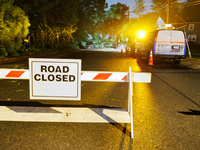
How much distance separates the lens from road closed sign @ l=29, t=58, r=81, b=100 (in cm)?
435

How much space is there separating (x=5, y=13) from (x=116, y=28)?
84.5 metres

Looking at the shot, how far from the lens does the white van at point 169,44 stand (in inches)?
660

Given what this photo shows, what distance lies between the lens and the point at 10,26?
16.3m

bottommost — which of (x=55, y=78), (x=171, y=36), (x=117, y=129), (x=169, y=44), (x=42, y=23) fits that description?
(x=117, y=129)

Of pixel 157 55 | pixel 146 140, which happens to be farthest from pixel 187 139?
pixel 157 55

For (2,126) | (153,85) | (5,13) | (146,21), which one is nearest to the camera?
(2,126)

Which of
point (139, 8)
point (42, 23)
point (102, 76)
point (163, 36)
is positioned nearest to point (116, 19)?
point (139, 8)

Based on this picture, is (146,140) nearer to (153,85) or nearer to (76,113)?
(76,113)

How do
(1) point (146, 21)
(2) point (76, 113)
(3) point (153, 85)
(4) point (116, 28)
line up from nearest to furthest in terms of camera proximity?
(2) point (76, 113)
(3) point (153, 85)
(1) point (146, 21)
(4) point (116, 28)

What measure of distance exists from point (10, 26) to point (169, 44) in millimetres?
11301

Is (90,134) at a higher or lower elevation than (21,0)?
lower

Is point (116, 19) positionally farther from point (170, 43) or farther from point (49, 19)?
point (170, 43)

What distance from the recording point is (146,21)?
91938 mm

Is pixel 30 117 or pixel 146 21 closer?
pixel 30 117
